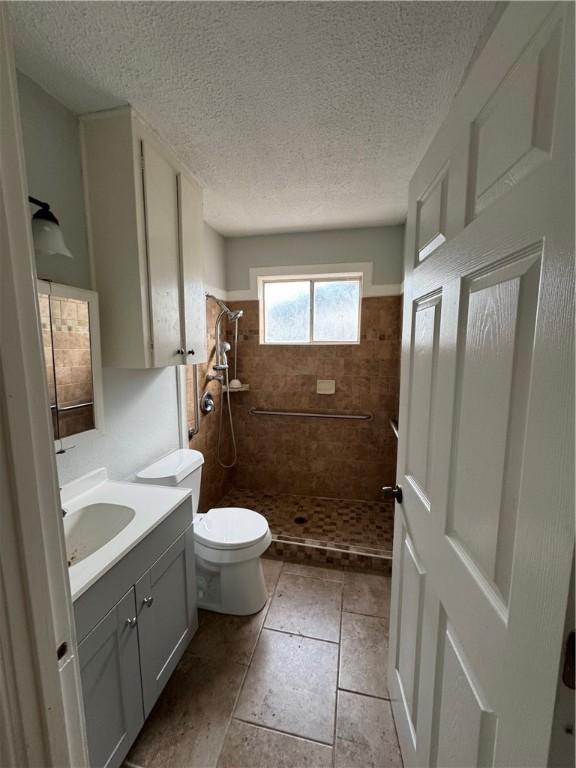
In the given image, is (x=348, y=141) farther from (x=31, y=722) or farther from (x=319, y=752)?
(x=319, y=752)

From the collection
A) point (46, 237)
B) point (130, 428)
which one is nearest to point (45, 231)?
point (46, 237)

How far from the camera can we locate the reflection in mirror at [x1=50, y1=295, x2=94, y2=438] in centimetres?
117

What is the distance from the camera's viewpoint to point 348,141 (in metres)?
1.42

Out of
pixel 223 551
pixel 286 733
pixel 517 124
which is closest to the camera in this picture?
pixel 517 124

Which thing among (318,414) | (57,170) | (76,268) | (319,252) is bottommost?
(318,414)

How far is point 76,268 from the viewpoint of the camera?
1272 mm

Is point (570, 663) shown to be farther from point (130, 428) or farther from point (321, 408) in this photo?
point (321, 408)

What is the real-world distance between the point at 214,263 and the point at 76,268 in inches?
54.8

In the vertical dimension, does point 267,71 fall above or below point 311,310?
above

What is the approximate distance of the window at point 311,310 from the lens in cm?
274

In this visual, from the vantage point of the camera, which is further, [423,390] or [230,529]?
[230,529]

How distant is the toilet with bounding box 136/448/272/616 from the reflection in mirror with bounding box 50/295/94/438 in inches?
19.2

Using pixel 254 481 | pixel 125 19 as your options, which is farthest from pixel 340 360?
pixel 125 19

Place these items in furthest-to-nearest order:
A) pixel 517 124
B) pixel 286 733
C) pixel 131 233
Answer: pixel 131 233, pixel 286 733, pixel 517 124
